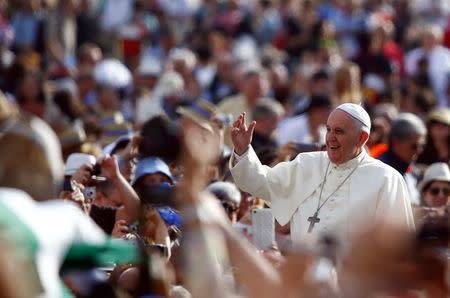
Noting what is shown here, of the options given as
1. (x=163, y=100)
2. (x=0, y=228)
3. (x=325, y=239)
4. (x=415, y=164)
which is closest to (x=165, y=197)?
(x=325, y=239)

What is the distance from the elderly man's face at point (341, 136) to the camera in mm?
8664

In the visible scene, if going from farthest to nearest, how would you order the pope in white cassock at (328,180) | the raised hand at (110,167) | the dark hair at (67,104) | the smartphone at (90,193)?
1. the dark hair at (67,104)
2. the smartphone at (90,193)
3. the pope in white cassock at (328,180)
4. the raised hand at (110,167)

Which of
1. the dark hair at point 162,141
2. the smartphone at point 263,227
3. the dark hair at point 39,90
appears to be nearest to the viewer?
the dark hair at point 162,141

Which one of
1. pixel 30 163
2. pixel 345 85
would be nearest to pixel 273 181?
pixel 30 163

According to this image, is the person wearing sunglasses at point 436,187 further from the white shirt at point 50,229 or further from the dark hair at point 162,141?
the white shirt at point 50,229

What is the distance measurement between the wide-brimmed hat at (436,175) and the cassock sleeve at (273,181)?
236cm

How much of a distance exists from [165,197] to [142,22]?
43.2ft

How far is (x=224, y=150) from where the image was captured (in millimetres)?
11023

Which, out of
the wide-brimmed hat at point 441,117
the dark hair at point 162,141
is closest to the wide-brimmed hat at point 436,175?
the wide-brimmed hat at point 441,117

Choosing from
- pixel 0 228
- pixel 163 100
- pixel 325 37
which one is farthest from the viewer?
pixel 325 37

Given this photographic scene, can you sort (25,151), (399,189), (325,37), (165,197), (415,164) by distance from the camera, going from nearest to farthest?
1. (25,151)
2. (165,197)
3. (399,189)
4. (415,164)
5. (325,37)

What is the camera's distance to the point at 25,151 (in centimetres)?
502

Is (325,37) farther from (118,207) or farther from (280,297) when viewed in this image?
(280,297)

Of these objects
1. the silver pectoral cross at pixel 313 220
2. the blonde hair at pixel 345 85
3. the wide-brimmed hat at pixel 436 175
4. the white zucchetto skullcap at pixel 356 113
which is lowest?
the blonde hair at pixel 345 85
